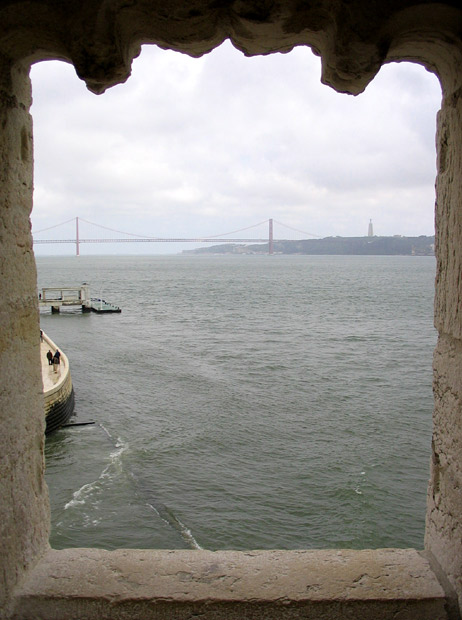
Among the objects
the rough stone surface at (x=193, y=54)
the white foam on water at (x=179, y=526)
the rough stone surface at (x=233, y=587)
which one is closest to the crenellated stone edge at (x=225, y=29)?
the rough stone surface at (x=193, y=54)

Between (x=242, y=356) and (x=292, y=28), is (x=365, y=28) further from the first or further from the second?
(x=242, y=356)

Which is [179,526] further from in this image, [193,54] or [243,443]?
[193,54]

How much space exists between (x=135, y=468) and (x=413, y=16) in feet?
42.3

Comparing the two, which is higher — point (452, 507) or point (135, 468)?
point (452, 507)

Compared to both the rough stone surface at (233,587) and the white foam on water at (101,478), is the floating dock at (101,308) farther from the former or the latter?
the rough stone surface at (233,587)

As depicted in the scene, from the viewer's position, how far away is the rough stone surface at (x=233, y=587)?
211 cm

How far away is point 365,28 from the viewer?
1871 mm

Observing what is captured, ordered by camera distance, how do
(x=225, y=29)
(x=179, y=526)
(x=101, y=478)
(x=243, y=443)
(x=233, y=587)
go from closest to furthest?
1. (x=225, y=29)
2. (x=233, y=587)
3. (x=179, y=526)
4. (x=101, y=478)
5. (x=243, y=443)

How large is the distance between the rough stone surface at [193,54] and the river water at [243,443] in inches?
334

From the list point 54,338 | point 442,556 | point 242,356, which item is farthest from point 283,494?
point 54,338

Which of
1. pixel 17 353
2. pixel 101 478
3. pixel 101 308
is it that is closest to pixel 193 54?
pixel 17 353

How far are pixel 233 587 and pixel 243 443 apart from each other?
43.8 feet

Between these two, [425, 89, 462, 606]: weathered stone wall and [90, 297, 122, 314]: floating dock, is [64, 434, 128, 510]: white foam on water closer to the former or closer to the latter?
[425, 89, 462, 606]: weathered stone wall

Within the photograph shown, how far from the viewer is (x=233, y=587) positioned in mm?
2195
